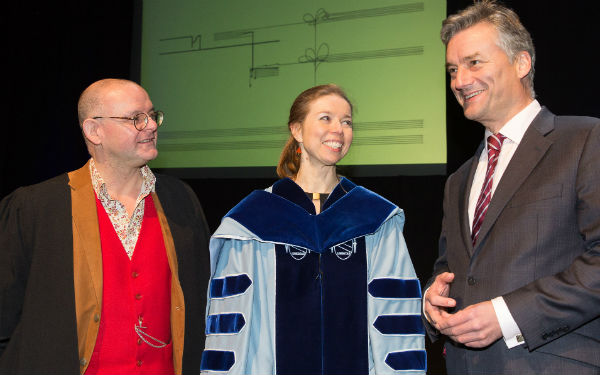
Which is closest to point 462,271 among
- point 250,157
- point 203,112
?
point 250,157

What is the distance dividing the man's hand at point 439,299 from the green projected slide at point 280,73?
82.4 inches

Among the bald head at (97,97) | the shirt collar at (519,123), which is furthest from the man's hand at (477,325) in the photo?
the bald head at (97,97)

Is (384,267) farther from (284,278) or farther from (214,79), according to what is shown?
(214,79)

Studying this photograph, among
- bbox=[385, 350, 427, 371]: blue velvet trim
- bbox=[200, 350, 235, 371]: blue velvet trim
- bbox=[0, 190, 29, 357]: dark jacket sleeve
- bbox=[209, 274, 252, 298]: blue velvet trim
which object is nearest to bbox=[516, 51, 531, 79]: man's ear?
bbox=[385, 350, 427, 371]: blue velvet trim

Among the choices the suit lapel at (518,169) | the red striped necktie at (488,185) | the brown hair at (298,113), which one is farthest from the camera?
the brown hair at (298,113)

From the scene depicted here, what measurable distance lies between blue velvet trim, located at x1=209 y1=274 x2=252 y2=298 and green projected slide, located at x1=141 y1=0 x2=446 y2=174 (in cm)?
222

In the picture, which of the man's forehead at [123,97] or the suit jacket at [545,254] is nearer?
the suit jacket at [545,254]

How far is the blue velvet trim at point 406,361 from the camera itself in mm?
2055

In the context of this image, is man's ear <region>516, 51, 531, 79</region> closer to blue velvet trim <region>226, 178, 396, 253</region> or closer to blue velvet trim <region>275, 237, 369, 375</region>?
blue velvet trim <region>226, 178, 396, 253</region>

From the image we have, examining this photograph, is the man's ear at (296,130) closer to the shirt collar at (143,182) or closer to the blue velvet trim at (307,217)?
the blue velvet trim at (307,217)

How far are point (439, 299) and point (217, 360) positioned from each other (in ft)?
2.79

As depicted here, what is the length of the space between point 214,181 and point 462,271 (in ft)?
10.3

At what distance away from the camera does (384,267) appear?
2.17 meters

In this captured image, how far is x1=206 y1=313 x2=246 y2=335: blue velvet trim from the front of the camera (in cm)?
209
